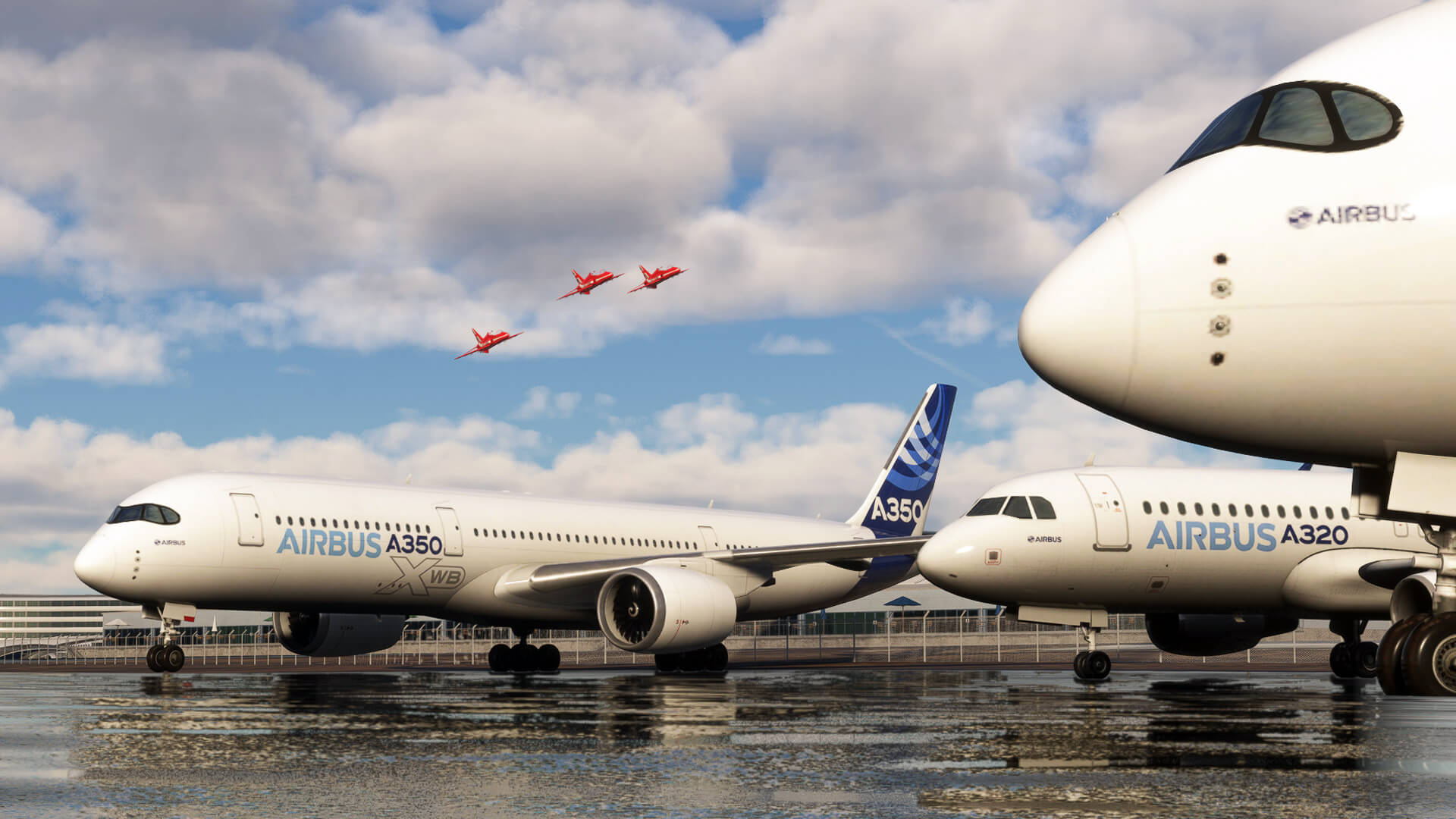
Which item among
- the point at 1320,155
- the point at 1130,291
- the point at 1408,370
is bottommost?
the point at 1408,370

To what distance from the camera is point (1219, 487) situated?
68.8 ft

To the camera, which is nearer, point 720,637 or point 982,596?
point 982,596

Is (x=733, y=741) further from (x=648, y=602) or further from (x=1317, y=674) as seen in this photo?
(x=1317, y=674)

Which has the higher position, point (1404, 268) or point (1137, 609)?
point (1404, 268)

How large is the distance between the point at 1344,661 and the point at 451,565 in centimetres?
1608

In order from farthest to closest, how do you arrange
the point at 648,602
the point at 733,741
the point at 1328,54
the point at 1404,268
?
the point at 648,602 → the point at 733,741 → the point at 1328,54 → the point at 1404,268

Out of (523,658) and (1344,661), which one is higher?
(1344,661)

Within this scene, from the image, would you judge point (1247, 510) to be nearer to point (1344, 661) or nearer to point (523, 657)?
point (1344, 661)

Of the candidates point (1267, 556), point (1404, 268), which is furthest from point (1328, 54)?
point (1267, 556)

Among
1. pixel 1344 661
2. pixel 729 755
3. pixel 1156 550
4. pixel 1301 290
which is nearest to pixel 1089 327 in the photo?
pixel 1301 290

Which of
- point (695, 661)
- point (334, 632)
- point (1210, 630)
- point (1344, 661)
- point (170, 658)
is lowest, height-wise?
point (695, 661)

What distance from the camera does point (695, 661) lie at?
2681cm

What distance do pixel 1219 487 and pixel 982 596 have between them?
4.49m

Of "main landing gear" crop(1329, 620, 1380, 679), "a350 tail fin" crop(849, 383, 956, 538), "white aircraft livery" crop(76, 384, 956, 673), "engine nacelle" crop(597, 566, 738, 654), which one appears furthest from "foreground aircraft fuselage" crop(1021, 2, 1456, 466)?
"a350 tail fin" crop(849, 383, 956, 538)
